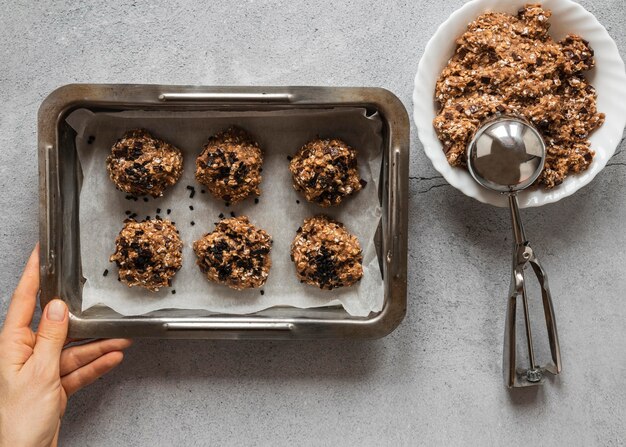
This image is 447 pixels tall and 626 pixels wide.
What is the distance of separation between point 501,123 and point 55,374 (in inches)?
58.1

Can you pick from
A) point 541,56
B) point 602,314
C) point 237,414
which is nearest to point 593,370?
point 602,314

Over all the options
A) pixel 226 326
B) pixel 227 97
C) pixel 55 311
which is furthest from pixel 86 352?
pixel 227 97

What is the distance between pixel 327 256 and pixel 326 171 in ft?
0.84

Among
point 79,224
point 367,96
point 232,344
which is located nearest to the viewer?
point 367,96

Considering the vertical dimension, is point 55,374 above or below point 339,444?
above

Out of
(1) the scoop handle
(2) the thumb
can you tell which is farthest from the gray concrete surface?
(2) the thumb

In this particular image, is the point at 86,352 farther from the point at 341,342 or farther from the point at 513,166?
the point at 513,166

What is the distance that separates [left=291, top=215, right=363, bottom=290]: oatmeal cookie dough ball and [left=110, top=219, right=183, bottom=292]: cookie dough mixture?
39 cm

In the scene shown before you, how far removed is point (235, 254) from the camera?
1.63 metres

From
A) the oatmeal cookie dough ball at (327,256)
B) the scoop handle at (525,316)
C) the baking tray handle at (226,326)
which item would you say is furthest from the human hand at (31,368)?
the scoop handle at (525,316)

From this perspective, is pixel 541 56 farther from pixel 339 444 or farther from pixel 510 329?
pixel 339 444

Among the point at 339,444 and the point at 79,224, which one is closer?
the point at 79,224

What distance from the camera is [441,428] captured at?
184 cm

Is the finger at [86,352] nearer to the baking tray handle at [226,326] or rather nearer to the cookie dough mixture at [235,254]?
the baking tray handle at [226,326]
